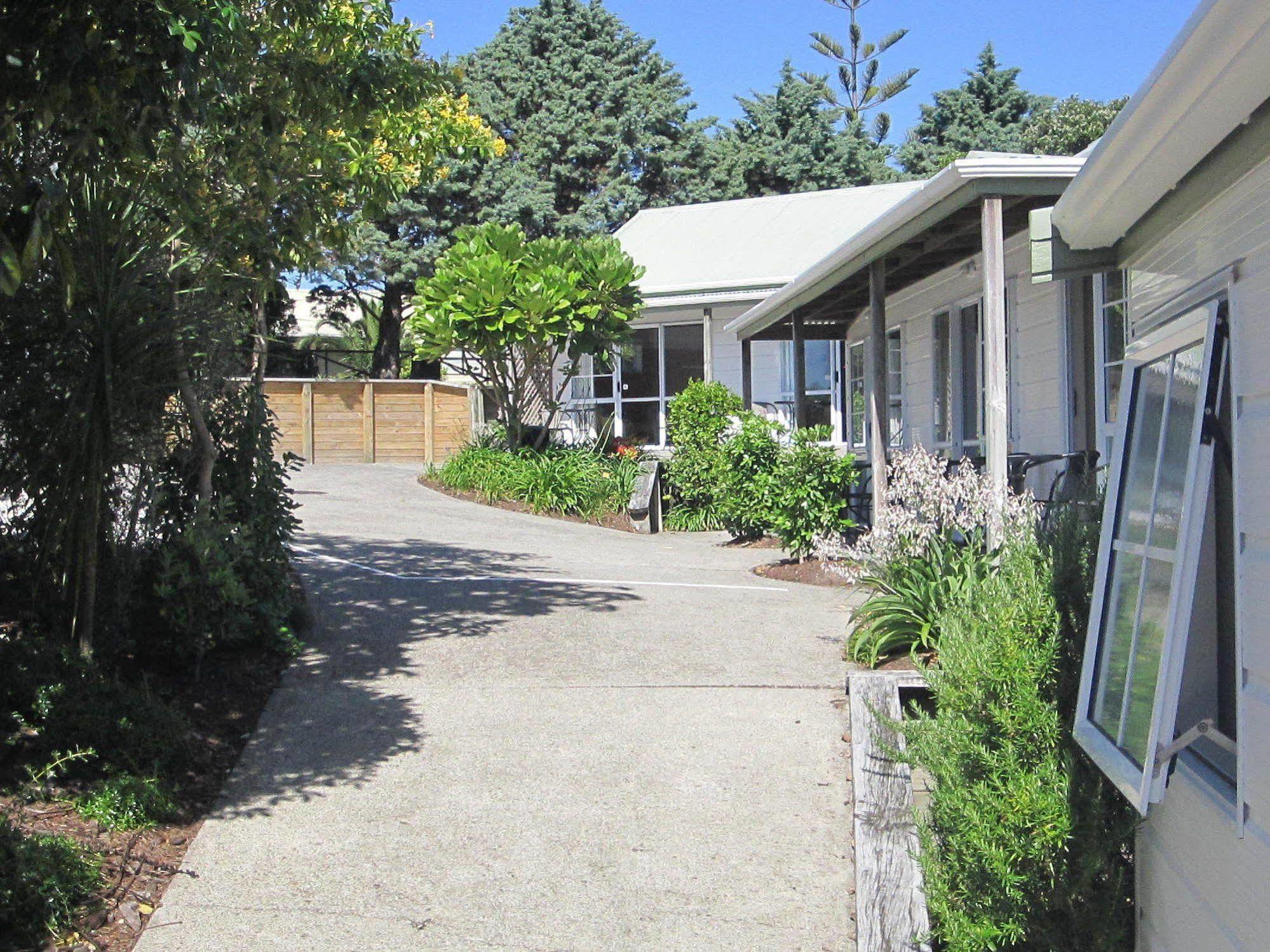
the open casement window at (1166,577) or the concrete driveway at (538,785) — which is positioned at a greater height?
the open casement window at (1166,577)

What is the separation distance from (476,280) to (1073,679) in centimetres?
1420

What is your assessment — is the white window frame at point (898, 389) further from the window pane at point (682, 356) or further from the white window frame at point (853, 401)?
the window pane at point (682, 356)

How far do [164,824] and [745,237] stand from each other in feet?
61.1

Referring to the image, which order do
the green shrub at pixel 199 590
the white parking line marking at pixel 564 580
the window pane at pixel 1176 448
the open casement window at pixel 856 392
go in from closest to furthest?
the window pane at pixel 1176 448 → the green shrub at pixel 199 590 → the white parking line marking at pixel 564 580 → the open casement window at pixel 856 392

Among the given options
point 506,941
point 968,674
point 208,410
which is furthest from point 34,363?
point 968,674

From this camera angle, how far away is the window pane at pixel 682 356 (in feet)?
72.8

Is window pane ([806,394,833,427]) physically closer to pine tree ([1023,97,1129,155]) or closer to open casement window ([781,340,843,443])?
open casement window ([781,340,843,443])

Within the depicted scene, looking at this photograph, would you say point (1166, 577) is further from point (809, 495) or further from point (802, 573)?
point (809, 495)

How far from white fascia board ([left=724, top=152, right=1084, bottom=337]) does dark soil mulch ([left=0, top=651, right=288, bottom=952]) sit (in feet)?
16.0

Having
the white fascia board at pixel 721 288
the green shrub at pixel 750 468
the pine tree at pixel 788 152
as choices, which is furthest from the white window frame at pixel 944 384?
the pine tree at pixel 788 152

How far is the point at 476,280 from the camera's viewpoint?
1780cm

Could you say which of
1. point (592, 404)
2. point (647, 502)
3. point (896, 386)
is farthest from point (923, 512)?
point (592, 404)

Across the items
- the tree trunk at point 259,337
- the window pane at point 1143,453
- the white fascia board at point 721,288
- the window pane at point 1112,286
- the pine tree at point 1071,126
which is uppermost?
the pine tree at point 1071,126

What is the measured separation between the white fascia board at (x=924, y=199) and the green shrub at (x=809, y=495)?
1605 mm
